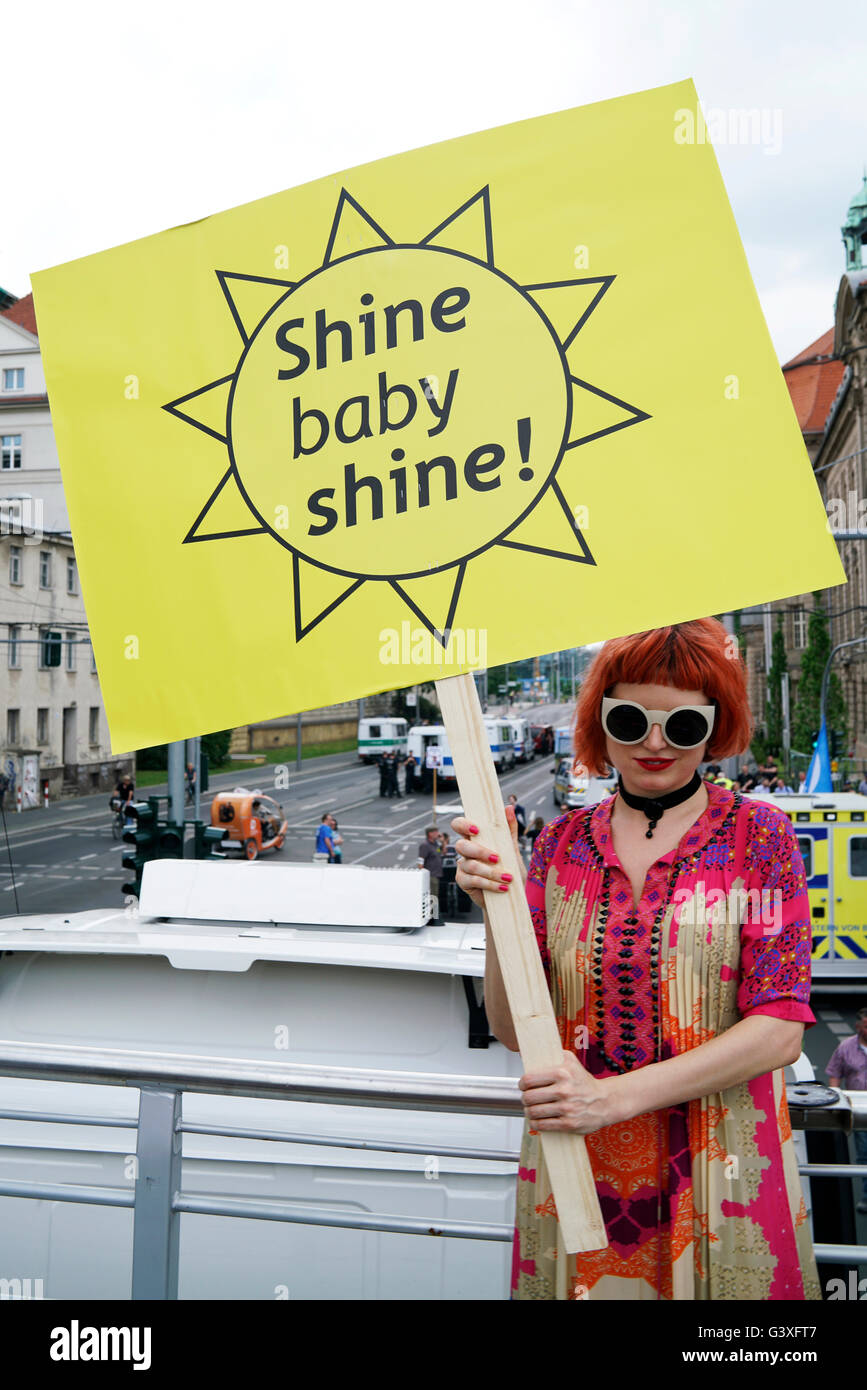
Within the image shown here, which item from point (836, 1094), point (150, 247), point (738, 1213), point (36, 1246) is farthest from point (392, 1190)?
point (150, 247)

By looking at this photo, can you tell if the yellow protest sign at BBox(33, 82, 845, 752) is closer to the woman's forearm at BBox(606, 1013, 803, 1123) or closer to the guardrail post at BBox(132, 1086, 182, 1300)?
the woman's forearm at BBox(606, 1013, 803, 1123)

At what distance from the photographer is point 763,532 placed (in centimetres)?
177

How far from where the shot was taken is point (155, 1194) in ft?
7.95

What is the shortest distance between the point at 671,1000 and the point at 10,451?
44.5m

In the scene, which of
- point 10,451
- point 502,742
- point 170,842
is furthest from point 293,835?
point 10,451

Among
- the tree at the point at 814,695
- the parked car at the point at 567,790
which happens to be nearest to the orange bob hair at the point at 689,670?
the parked car at the point at 567,790

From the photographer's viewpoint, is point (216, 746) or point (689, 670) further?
point (216, 746)

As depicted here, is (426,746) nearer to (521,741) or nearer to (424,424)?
(521,741)

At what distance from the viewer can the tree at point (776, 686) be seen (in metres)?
55.8

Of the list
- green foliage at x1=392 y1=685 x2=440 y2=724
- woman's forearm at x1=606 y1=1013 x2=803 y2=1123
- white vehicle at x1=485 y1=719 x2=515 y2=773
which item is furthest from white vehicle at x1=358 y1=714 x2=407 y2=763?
woman's forearm at x1=606 y1=1013 x2=803 y2=1123

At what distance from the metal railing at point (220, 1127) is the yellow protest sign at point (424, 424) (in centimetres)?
81

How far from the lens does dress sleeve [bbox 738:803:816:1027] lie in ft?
5.23

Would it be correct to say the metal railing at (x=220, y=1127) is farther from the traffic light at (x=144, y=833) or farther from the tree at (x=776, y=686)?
the tree at (x=776, y=686)
